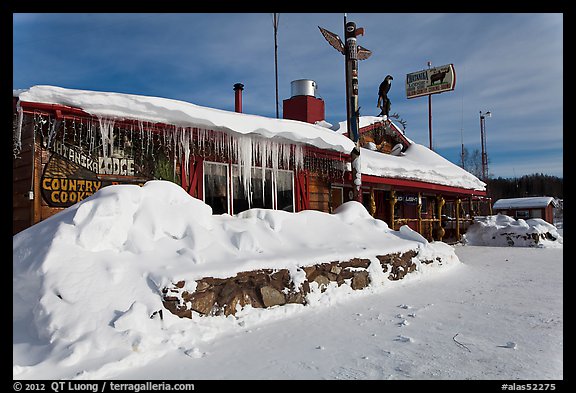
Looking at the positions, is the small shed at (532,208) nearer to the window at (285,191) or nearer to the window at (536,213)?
the window at (536,213)

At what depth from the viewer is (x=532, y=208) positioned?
105ft

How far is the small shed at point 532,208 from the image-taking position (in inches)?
1232

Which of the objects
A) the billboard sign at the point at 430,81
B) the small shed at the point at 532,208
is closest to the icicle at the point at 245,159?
the billboard sign at the point at 430,81

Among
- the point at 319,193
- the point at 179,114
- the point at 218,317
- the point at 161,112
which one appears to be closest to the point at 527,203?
the point at 319,193

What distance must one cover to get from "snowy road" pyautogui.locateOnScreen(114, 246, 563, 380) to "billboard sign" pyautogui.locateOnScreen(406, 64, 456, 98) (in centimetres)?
2135

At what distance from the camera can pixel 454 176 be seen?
15016 millimetres

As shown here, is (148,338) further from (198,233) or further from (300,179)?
(300,179)

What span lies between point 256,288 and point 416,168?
992 cm

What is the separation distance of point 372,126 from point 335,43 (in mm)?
6122

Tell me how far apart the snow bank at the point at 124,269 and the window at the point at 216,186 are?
2.36 metres

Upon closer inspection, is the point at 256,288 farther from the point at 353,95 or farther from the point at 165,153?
the point at 353,95

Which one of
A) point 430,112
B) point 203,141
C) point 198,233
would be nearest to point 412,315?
point 198,233

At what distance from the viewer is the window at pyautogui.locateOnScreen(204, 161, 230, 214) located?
8.02 m

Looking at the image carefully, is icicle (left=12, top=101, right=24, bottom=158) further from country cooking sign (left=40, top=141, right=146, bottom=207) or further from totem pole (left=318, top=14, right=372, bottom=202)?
totem pole (left=318, top=14, right=372, bottom=202)
